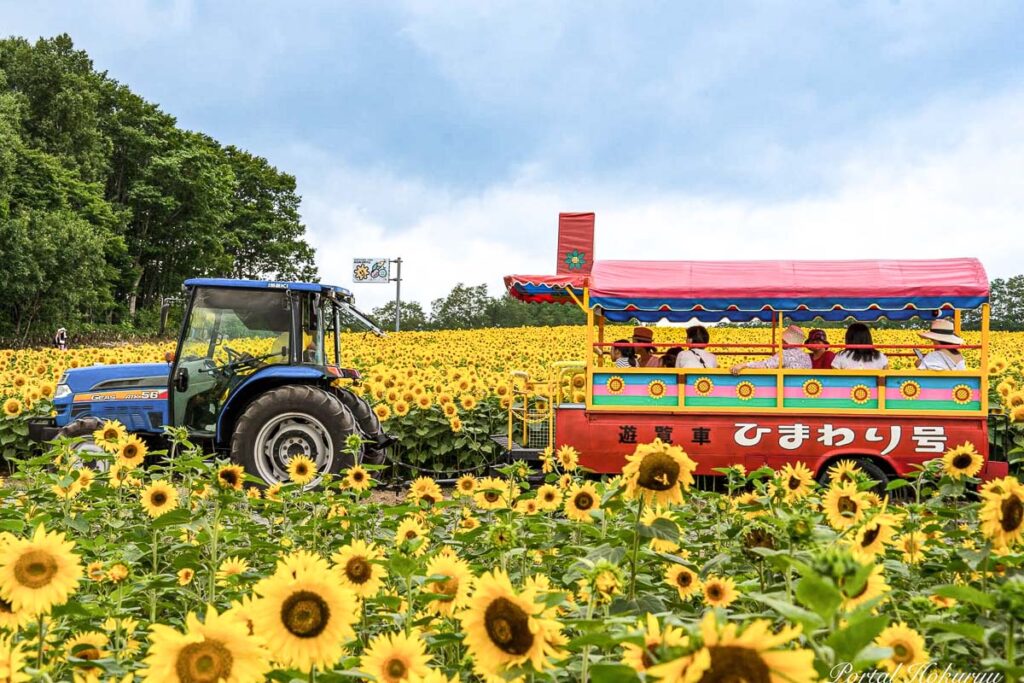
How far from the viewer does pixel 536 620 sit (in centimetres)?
157

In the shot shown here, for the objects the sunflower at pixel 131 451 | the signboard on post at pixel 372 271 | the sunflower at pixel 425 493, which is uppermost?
the signboard on post at pixel 372 271

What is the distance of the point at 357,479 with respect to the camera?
410cm

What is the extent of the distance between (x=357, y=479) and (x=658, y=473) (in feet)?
7.18

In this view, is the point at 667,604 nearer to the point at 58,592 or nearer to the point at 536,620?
the point at 536,620

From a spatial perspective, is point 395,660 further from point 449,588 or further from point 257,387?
point 257,387

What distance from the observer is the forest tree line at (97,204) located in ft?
119

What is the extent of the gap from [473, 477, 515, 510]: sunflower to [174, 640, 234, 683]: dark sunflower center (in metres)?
2.32

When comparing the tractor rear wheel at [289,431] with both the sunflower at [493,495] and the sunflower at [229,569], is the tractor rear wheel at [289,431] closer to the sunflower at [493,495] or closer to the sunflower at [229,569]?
the sunflower at [493,495]

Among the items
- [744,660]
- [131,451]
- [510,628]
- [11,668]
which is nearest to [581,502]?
[510,628]

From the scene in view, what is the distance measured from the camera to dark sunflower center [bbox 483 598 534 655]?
1.59 m

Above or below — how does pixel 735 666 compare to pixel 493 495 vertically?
above

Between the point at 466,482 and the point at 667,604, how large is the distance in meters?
2.13

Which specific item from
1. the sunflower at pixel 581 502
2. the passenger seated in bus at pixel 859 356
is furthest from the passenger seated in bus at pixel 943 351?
the sunflower at pixel 581 502

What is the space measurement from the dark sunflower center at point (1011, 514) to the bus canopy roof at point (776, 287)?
18.6ft
